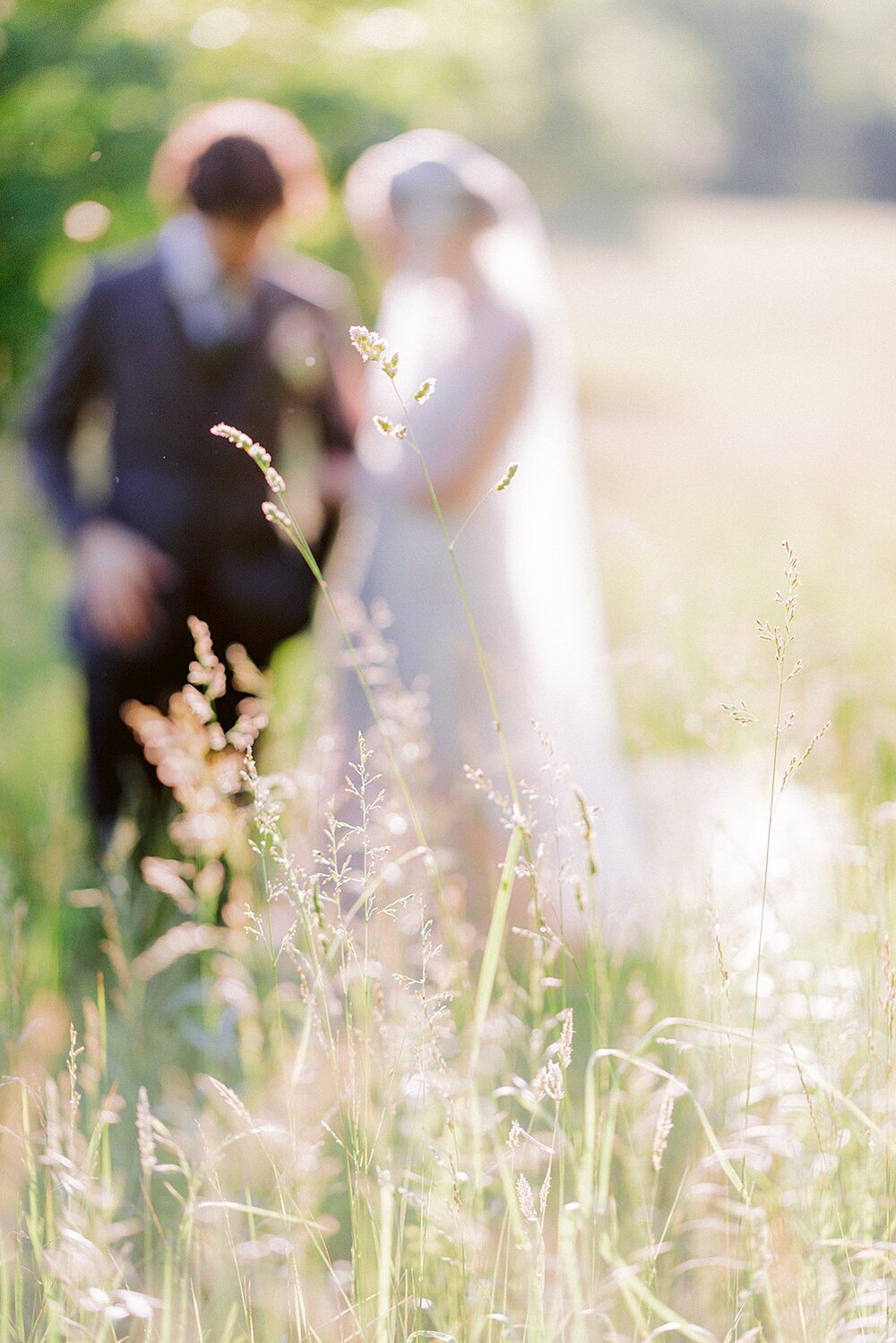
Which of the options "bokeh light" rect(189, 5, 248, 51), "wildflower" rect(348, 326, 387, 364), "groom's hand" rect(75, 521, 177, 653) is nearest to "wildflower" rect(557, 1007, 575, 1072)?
"wildflower" rect(348, 326, 387, 364)

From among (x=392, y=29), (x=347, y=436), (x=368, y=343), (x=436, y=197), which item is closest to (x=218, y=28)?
(x=392, y=29)

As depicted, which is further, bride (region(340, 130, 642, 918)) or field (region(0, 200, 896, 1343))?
bride (region(340, 130, 642, 918))

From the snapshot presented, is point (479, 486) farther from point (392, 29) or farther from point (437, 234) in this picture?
point (392, 29)

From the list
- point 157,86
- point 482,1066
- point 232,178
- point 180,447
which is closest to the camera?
point 482,1066

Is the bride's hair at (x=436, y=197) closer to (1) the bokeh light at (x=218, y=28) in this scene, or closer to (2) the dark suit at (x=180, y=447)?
(2) the dark suit at (x=180, y=447)

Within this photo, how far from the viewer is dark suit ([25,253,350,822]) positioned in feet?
8.77

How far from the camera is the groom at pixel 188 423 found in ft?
8.67

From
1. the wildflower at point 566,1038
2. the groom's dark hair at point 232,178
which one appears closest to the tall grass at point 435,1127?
the wildflower at point 566,1038

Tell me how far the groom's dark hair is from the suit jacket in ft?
0.69

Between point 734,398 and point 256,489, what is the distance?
1990cm

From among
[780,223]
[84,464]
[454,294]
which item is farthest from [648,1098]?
[780,223]

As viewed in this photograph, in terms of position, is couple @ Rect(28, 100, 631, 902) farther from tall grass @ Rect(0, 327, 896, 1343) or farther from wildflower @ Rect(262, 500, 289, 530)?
wildflower @ Rect(262, 500, 289, 530)

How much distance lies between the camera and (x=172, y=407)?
105 inches

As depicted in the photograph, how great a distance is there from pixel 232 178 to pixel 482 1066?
6.22 ft
